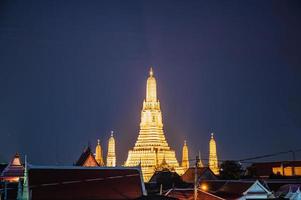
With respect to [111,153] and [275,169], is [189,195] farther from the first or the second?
[111,153]

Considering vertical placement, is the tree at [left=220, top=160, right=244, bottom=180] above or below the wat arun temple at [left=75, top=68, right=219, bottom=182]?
below

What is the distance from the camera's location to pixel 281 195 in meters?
32.0

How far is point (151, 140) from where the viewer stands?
6006cm

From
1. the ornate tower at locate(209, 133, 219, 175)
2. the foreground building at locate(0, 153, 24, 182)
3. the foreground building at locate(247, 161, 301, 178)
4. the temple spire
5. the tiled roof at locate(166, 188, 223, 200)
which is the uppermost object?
the temple spire

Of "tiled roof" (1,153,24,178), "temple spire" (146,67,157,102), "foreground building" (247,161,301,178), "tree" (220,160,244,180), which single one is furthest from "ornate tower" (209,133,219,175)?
"tiled roof" (1,153,24,178)

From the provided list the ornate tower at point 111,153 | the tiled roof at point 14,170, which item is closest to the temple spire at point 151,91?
the ornate tower at point 111,153

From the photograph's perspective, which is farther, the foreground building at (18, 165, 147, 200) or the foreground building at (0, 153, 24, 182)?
the foreground building at (0, 153, 24, 182)

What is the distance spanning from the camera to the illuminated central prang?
58438 millimetres

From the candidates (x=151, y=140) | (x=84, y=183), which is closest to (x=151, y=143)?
(x=151, y=140)

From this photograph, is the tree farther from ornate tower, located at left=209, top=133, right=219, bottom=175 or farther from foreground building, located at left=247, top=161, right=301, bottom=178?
Result: ornate tower, located at left=209, top=133, right=219, bottom=175

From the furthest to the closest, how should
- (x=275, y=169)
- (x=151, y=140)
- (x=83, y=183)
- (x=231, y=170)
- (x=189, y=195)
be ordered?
(x=151, y=140)
(x=275, y=169)
(x=231, y=170)
(x=189, y=195)
(x=83, y=183)

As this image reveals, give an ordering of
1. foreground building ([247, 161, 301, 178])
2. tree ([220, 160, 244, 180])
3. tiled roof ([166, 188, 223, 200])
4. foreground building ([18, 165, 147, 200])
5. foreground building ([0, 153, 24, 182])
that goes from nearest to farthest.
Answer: foreground building ([18, 165, 147, 200])
tiled roof ([166, 188, 223, 200])
foreground building ([0, 153, 24, 182])
tree ([220, 160, 244, 180])
foreground building ([247, 161, 301, 178])

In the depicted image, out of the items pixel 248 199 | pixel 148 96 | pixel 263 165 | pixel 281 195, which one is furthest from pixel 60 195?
pixel 263 165

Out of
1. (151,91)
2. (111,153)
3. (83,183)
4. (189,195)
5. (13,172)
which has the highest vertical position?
(151,91)
